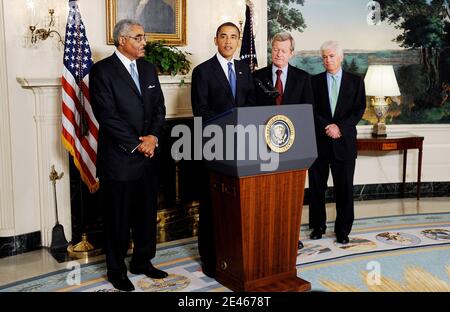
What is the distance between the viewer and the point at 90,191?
5332 millimetres

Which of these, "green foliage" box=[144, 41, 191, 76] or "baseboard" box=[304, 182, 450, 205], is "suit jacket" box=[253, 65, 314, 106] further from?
"baseboard" box=[304, 182, 450, 205]

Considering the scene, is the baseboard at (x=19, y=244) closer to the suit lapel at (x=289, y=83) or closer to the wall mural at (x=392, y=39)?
the suit lapel at (x=289, y=83)

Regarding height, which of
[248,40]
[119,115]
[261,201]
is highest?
[248,40]

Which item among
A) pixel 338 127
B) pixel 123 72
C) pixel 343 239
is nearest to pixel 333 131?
pixel 338 127

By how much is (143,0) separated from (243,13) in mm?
1160

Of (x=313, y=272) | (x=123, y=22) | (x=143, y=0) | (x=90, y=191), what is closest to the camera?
(x=123, y=22)

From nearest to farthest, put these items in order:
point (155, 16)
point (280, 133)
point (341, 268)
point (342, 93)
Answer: point (280, 133) → point (341, 268) → point (342, 93) → point (155, 16)

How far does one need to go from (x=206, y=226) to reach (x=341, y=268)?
1.15m

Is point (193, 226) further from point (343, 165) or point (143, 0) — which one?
point (143, 0)

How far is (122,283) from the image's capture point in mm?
4367

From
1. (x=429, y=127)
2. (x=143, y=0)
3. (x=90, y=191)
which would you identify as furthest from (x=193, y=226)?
(x=429, y=127)

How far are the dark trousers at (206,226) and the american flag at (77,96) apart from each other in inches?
47.4

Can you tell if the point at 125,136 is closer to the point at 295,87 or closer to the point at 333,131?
the point at 295,87

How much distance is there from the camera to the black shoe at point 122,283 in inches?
171
